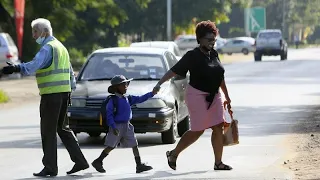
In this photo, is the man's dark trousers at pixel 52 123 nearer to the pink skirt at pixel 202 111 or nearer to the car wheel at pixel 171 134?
the pink skirt at pixel 202 111

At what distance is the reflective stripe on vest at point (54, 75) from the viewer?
1170cm

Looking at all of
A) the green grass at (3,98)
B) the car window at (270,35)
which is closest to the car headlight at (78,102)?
the green grass at (3,98)

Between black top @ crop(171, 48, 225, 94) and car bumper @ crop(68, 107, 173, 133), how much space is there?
3376 mm

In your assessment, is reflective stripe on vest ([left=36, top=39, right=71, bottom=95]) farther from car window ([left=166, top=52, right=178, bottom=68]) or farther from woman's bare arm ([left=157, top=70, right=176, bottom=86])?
car window ([left=166, top=52, right=178, bottom=68])

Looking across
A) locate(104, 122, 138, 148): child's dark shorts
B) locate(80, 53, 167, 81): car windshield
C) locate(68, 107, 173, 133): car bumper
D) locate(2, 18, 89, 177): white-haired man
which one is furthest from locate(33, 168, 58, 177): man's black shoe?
locate(80, 53, 167, 81): car windshield

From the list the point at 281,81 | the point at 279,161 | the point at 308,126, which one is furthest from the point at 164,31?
the point at 279,161

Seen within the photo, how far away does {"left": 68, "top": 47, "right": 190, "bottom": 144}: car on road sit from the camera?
50.4 feet

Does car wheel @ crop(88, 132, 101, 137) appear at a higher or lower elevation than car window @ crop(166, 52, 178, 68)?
lower

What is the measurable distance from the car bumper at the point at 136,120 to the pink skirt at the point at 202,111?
3.31 meters

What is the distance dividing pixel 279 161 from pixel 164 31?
54.5 meters

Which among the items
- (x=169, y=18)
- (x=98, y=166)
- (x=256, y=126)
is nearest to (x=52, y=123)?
(x=98, y=166)

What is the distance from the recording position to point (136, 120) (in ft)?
50.4

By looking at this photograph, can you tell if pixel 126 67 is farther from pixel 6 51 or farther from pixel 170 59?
pixel 6 51

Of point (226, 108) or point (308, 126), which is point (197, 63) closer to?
point (226, 108)
